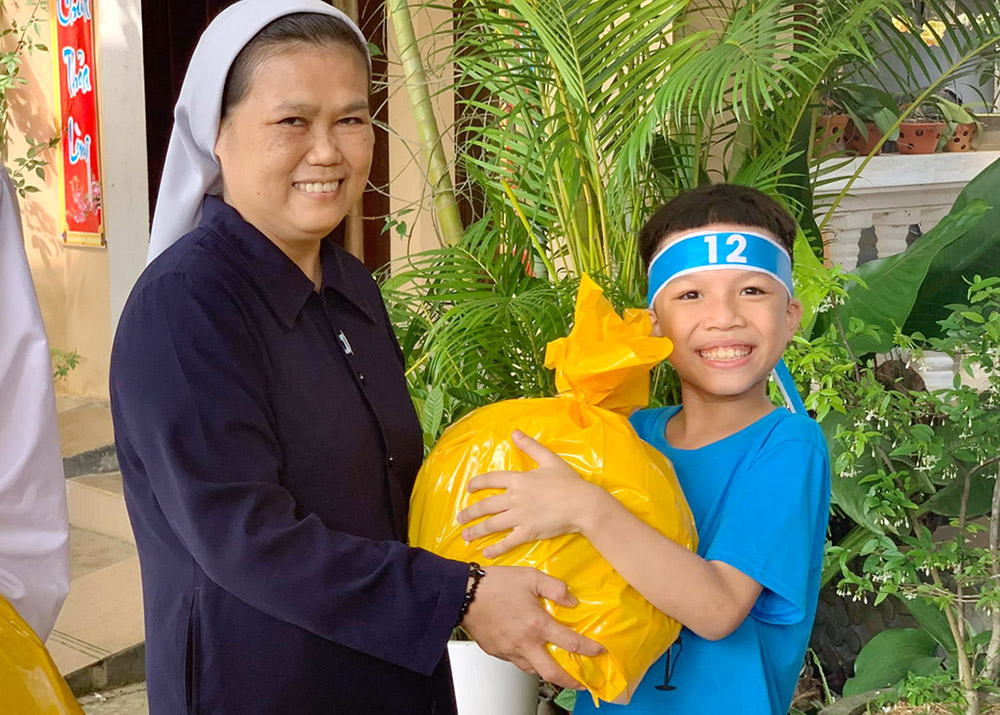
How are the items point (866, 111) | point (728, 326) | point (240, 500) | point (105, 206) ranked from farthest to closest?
point (105, 206) → point (866, 111) → point (728, 326) → point (240, 500)

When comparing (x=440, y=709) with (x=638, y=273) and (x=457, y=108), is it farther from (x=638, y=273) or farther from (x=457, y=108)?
(x=457, y=108)

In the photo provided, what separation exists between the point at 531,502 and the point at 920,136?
2949 mm

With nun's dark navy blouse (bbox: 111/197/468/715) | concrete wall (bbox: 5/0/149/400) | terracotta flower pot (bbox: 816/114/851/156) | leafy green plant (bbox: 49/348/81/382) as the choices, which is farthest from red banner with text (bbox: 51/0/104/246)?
nun's dark navy blouse (bbox: 111/197/468/715)

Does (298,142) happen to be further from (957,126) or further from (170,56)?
(170,56)

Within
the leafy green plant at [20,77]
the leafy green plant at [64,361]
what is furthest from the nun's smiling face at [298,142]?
the leafy green plant at [20,77]

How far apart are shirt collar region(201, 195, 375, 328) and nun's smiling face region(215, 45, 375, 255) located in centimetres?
2

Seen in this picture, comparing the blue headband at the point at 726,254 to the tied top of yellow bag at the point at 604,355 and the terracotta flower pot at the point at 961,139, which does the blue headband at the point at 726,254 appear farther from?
the terracotta flower pot at the point at 961,139

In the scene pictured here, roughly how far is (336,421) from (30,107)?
476 centimetres

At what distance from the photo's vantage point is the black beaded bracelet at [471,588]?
1.20 metres

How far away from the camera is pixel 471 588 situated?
3.93 ft

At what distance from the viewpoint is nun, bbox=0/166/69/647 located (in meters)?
1.28

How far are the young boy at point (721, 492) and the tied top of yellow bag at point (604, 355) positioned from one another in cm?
11

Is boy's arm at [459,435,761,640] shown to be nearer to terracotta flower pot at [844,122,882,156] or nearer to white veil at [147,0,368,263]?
white veil at [147,0,368,263]

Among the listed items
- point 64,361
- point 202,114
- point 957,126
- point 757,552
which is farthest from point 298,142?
point 64,361
